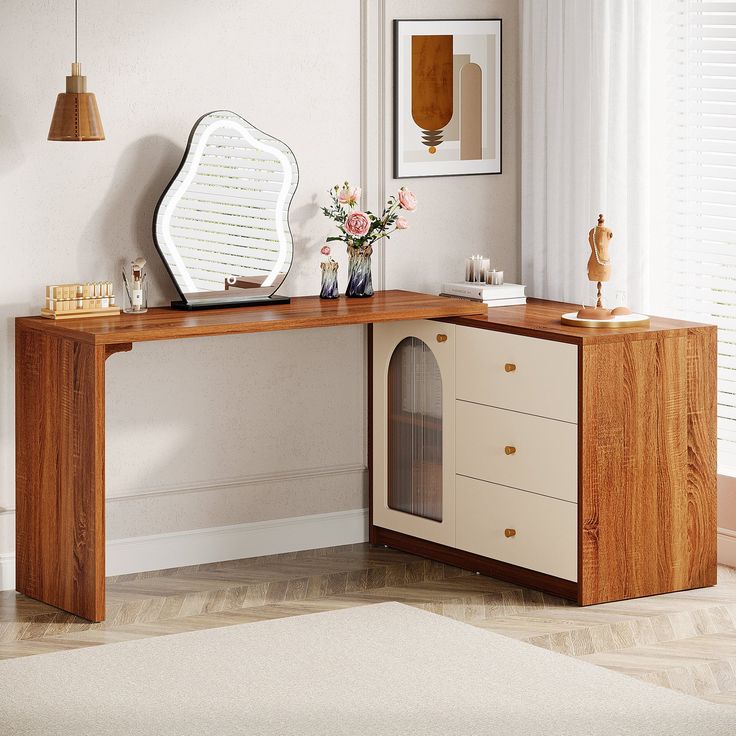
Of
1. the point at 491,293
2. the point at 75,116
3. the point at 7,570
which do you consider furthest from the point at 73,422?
the point at 491,293

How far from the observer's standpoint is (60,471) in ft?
13.2

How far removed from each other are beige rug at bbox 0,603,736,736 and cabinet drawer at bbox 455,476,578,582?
0.48 metres

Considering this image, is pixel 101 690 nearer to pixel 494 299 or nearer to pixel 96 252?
pixel 96 252

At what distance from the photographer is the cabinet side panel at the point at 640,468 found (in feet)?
13.2

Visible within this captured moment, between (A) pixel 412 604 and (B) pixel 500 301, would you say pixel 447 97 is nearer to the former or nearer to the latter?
(B) pixel 500 301

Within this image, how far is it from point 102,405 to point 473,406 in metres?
1.20

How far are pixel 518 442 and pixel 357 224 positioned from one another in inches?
34.9

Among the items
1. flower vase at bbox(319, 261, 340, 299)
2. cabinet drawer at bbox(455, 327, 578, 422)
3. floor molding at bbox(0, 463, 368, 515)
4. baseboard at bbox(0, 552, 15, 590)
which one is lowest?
baseboard at bbox(0, 552, 15, 590)

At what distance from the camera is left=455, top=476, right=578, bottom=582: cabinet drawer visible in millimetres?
4117

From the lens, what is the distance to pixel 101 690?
324 cm

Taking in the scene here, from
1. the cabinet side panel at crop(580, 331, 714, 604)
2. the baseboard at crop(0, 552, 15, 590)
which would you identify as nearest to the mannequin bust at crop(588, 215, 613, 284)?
the cabinet side panel at crop(580, 331, 714, 604)

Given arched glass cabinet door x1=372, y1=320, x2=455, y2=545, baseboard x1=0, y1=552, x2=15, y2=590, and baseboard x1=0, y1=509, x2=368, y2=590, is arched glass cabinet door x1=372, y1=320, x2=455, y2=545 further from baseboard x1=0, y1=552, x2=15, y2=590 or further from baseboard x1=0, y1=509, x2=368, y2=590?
baseboard x1=0, y1=552, x2=15, y2=590

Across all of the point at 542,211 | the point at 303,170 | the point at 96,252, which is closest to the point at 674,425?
the point at 542,211

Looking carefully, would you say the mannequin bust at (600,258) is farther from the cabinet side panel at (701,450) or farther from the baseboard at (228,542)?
the baseboard at (228,542)
